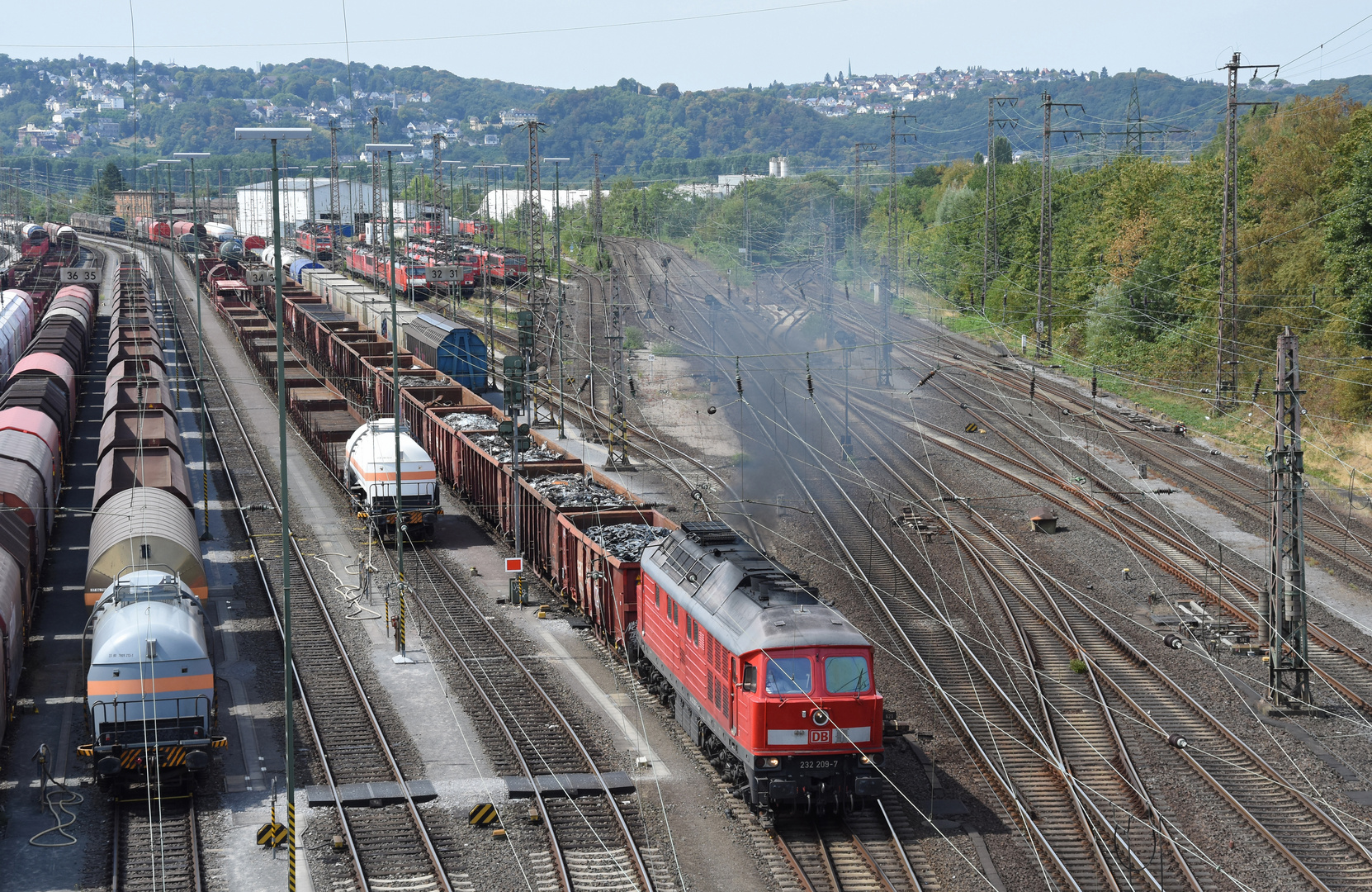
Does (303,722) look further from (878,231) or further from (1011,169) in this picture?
(878,231)

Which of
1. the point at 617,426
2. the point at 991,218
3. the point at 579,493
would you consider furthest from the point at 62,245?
the point at 579,493

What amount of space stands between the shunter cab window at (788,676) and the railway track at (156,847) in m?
8.79

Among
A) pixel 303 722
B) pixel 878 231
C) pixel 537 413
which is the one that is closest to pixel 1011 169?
pixel 878 231

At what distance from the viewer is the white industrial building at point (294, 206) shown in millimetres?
140375

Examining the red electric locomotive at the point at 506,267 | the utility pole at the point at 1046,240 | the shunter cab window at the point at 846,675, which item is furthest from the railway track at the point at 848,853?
the red electric locomotive at the point at 506,267

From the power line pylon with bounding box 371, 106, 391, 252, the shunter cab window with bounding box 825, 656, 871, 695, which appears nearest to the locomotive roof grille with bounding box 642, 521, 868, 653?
the shunter cab window with bounding box 825, 656, 871, 695

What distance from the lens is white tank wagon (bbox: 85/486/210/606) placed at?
2800 cm

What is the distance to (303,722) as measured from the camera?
86.6 feet

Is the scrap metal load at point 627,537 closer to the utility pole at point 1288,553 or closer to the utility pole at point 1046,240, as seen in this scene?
the utility pole at point 1288,553

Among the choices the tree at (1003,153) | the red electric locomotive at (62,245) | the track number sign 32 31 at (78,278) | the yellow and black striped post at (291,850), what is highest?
the tree at (1003,153)

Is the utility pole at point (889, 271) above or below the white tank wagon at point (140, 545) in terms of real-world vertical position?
above

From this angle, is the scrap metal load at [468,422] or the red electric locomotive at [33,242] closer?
the scrap metal load at [468,422]

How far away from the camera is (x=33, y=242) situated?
5271 inches

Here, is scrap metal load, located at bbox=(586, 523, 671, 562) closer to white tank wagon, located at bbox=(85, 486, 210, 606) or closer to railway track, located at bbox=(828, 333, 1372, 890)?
white tank wagon, located at bbox=(85, 486, 210, 606)
